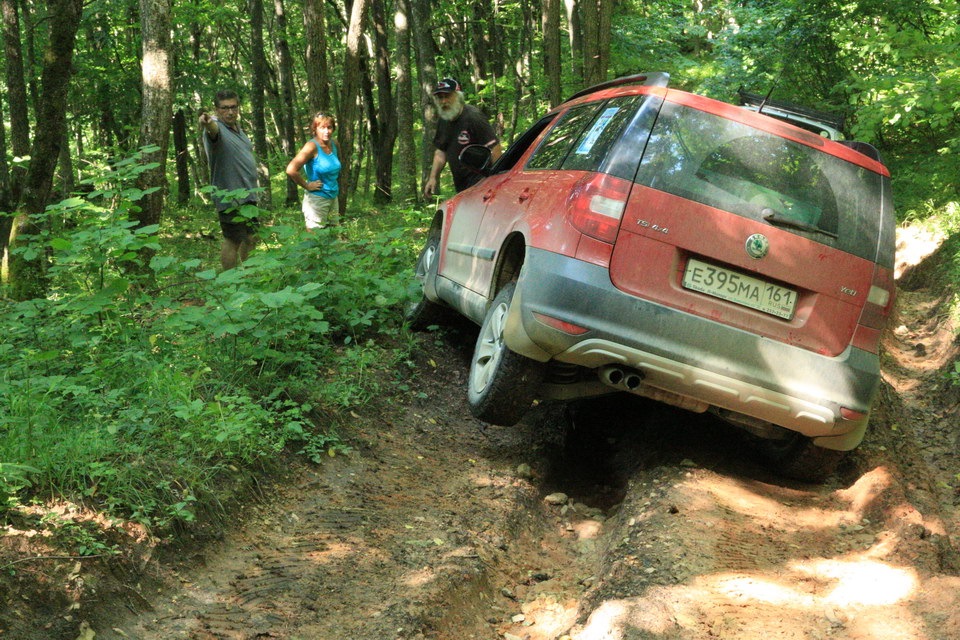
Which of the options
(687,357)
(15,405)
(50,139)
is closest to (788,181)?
(687,357)

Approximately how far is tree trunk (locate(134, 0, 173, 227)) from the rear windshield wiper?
5576 millimetres

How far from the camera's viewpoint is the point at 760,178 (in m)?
4.43

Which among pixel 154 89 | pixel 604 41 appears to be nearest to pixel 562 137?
pixel 154 89

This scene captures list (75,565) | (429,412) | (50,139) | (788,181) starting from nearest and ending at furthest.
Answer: (75,565) < (788,181) < (429,412) < (50,139)

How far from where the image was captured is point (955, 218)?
11.1 m

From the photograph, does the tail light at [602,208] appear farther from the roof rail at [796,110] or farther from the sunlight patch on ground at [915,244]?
the sunlight patch on ground at [915,244]

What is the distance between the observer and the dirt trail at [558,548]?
324cm

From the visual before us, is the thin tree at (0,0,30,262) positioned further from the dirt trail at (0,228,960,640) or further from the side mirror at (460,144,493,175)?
the dirt trail at (0,228,960,640)

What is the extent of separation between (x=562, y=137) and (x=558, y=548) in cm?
256

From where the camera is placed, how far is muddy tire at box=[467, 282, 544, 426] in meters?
4.61

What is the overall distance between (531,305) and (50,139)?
5.47 meters

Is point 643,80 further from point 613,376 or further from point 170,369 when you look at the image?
point 170,369

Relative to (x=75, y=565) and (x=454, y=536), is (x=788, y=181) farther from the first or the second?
(x=75, y=565)

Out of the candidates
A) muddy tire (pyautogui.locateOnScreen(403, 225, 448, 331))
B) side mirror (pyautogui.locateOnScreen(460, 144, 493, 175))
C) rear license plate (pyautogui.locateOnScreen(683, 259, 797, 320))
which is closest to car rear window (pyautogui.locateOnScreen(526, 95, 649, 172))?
rear license plate (pyautogui.locateOnScreen(683, 259, 797, 320))
